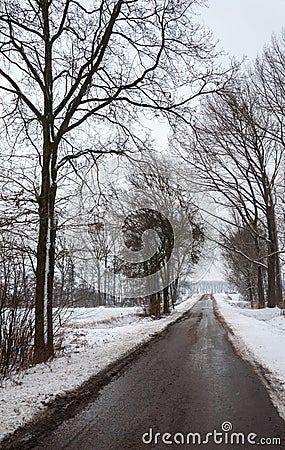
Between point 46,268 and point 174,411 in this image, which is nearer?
point 174,411

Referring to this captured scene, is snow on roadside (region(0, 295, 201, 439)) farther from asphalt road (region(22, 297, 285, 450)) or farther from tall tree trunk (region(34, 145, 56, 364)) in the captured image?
asphalt road (region(22, 297, 285, 450))

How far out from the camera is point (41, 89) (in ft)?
35.9

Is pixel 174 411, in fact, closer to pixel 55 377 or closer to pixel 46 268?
pixel 55 377

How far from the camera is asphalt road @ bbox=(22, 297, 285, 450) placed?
4.42m

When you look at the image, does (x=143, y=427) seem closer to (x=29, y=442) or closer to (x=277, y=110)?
(x=29, y=442)

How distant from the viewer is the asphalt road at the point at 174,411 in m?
4.42

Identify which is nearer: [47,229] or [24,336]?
[24,336]

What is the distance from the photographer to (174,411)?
541 centimetres

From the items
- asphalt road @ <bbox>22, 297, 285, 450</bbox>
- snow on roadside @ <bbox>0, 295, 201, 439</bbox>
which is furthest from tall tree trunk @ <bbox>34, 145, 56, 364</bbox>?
asphalt road @ <bbox>22, 297, 285, 450</bbox>

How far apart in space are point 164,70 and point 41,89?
317cm

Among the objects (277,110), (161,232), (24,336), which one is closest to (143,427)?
(24,336)

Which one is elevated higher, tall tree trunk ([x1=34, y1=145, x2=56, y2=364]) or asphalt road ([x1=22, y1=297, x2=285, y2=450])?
tall tree trunk ([x1=34, y1=145, x2=56, y2=364])

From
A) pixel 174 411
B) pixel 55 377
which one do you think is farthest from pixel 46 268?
pixel 174 411

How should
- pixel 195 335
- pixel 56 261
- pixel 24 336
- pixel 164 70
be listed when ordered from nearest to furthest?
pixel 24 336
pixel 56 261
pixel 164 70
pixel 195 335
